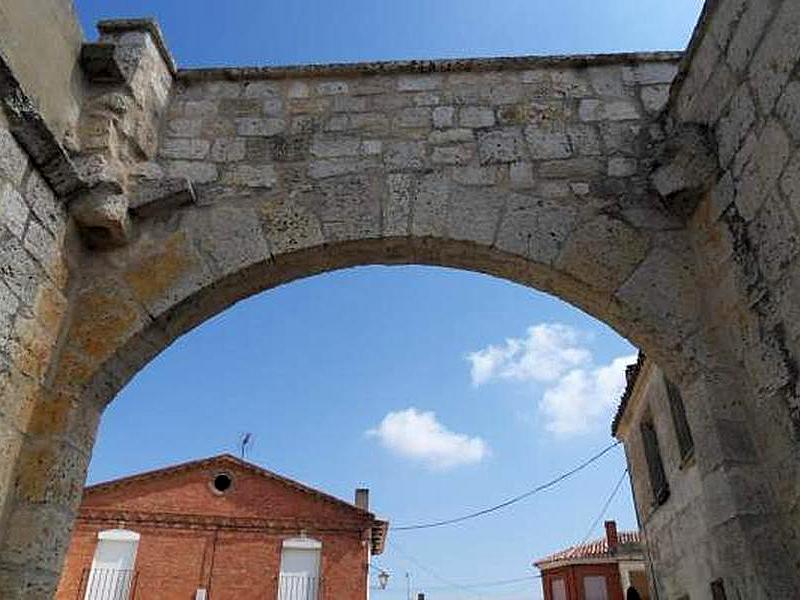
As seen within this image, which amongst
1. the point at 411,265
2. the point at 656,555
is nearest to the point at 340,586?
the point at 656,555

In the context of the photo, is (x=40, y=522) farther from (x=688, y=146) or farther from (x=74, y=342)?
(x=688, y=146)

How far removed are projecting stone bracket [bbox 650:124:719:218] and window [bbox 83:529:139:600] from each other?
15.9 m

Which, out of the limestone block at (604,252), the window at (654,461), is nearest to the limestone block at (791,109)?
the limestone block at (604,252)

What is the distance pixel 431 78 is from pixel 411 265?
0.97 metres

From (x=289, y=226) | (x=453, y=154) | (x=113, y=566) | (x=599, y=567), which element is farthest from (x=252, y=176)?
(x=599, y=567)

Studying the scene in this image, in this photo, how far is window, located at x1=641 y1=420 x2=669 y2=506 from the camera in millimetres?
7831

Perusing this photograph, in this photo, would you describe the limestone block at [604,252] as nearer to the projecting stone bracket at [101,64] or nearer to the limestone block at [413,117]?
the limestone block at [413,117]

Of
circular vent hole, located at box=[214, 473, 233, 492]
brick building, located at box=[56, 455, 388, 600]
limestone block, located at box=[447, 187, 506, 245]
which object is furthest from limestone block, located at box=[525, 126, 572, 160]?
circular vent hole, located at box=[214, 473, 233, 492]

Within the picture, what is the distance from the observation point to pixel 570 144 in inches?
114

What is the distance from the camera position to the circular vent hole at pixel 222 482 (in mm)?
16906

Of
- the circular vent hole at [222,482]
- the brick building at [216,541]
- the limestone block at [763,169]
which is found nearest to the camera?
the limestone block at [763,169]

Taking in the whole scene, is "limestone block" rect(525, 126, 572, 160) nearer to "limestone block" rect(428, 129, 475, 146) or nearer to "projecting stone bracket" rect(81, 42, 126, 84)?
"limestone block" rect(428, 129, 475, 146)

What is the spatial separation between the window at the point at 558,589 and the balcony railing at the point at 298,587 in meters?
10.1

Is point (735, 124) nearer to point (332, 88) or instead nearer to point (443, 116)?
point (443, 116)
